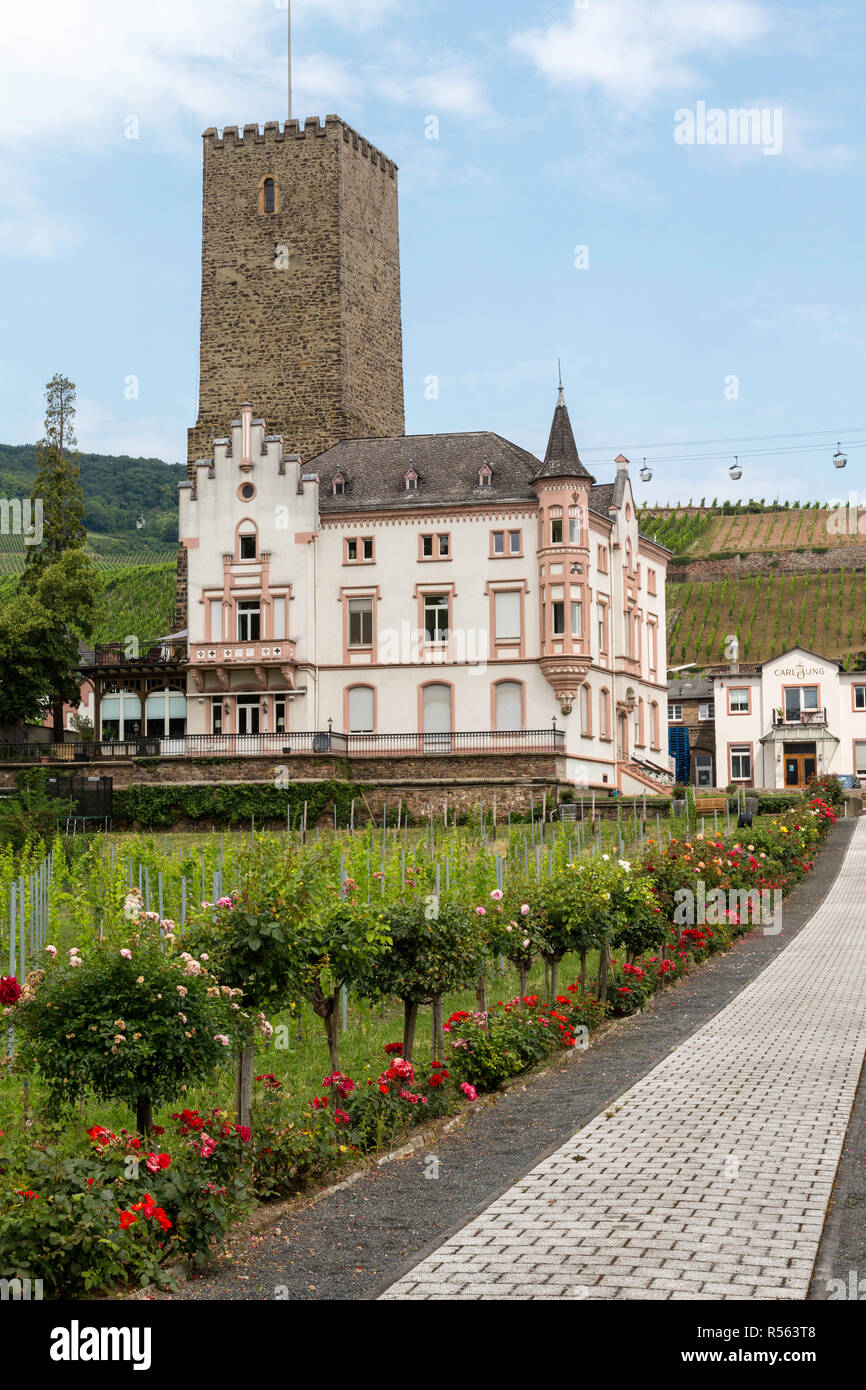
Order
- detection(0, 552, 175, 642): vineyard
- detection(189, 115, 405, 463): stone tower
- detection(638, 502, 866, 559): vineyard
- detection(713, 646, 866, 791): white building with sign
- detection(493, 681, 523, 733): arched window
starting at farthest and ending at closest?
detection(638, 502, 866, 559): vineyard
detection(0, 552, 175, 642): vineyard
detection(713, 646, 866, 791): white building with sign
detection(189, 115, 405, 463): stone tower
detection(493, 681, 523, 733): arched window

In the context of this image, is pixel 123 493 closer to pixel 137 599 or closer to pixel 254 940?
pixel 137 599

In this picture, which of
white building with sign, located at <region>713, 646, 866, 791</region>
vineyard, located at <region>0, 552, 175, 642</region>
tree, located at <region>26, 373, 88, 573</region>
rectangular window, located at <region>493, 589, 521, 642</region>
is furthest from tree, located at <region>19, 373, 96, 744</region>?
vineyard, located at <region>0, 552, 175, 642</region>

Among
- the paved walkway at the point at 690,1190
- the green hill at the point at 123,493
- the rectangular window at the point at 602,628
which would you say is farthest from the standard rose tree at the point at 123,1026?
the green hill at the point at 123,493

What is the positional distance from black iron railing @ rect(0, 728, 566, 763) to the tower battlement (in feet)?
88.0

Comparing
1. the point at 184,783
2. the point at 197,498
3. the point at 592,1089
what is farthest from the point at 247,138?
the point at 592,1089

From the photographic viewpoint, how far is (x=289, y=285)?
63875 millimetres

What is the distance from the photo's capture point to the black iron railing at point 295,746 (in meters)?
49.4

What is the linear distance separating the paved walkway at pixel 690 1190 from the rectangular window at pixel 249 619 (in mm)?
38759

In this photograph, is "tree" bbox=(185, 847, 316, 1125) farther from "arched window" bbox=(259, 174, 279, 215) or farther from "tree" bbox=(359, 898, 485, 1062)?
"arched window" bbox=(259, 174, 279, 215)

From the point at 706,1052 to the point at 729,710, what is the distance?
55.0 meters

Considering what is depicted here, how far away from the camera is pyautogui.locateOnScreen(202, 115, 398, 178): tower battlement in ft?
208

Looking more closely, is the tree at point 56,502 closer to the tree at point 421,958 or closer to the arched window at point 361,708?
the arched window at point 361,708

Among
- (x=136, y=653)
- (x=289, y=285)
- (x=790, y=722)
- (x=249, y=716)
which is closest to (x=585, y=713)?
(x=249, y=716)

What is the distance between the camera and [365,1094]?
42.1 ft
